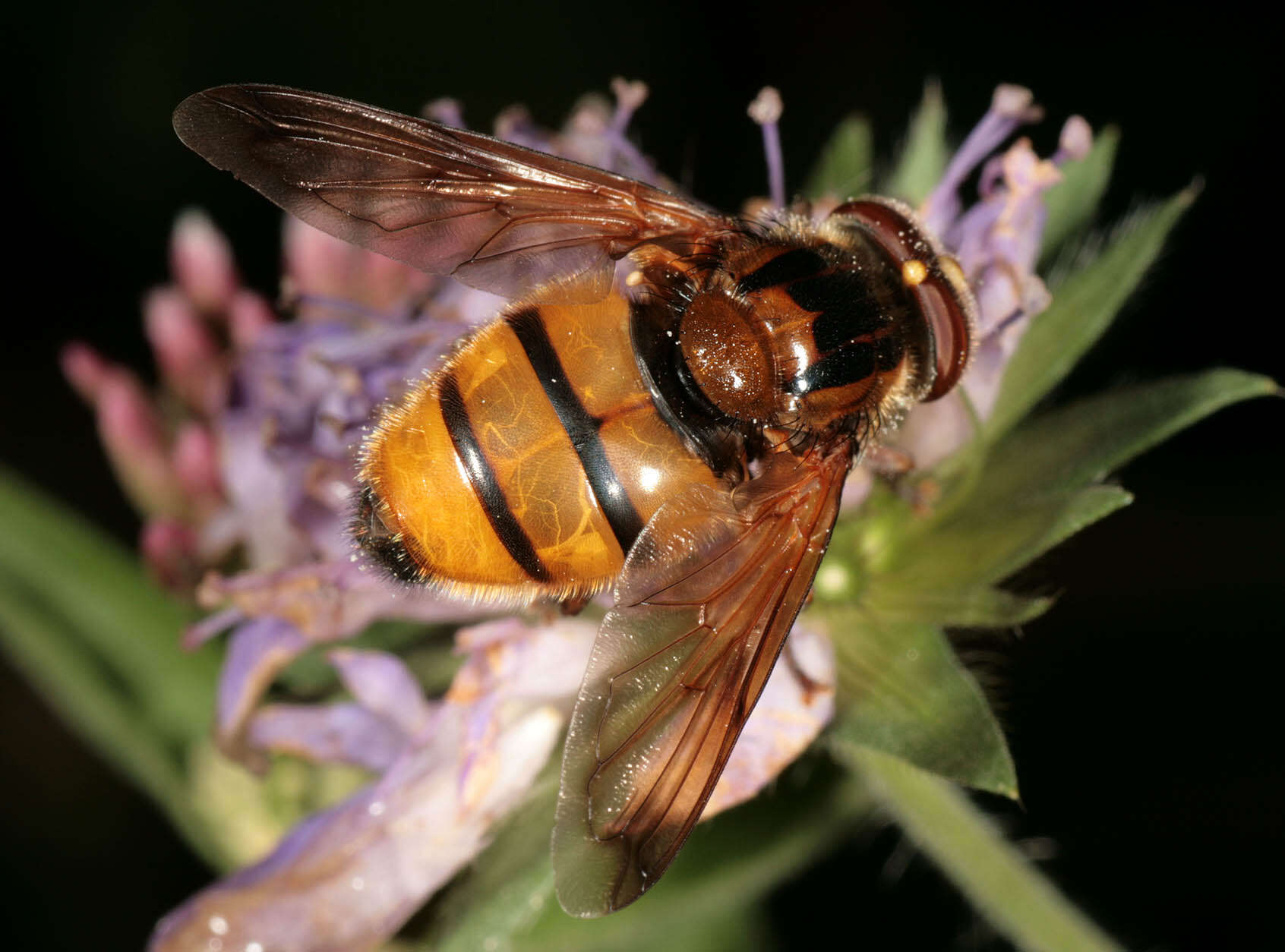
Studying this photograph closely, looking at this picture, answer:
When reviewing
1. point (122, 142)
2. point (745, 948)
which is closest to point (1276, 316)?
point (745, 948)

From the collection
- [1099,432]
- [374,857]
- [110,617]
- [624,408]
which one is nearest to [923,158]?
[1099,432]

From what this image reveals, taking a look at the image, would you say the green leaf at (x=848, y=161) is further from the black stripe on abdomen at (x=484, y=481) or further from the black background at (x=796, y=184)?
the black stripe on abdomen at (x=484, y=481)

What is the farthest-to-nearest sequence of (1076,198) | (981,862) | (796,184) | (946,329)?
(796,184)
(1076,198)
(981,862)
(946,329)

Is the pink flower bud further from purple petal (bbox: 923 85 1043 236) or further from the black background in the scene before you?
purple petal (bbox: 923 85 1043 236)

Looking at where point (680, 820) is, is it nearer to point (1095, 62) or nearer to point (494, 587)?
point (494, 587)

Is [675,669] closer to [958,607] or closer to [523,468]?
[523,468]

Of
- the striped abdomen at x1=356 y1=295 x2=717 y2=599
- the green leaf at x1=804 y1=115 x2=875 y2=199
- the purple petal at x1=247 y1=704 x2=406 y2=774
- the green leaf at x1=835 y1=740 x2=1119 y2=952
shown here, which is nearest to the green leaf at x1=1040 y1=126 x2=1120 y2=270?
the green leaf at x1=804 y1=115 x2=875 y2=199

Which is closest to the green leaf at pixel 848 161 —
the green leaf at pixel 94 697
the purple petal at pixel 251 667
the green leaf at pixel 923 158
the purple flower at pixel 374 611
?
the green leaf at pixel 923 158
